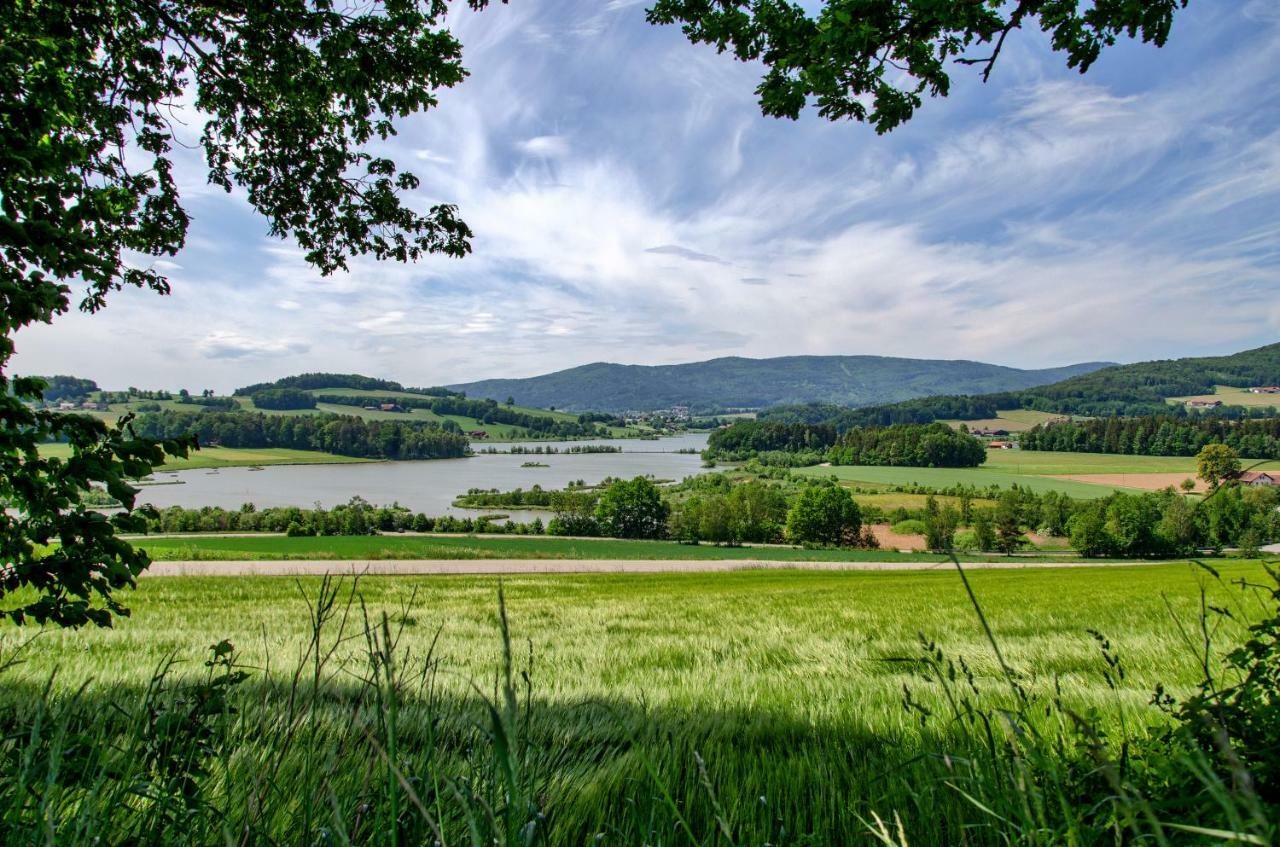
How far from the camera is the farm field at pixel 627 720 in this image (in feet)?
6.15

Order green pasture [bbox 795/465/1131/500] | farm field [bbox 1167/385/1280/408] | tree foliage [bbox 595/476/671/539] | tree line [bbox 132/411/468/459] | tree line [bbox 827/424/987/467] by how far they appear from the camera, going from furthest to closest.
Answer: farm field [bbox 1167/385/1280/408], tree line [bbox 827/424/987/467], tree line [bbox 132/411/468/459], green pasture [bbox 795/465/1131/500], tree foliage [bbox 595/476/671/539]

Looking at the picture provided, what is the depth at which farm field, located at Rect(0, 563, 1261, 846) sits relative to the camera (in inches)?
73.7

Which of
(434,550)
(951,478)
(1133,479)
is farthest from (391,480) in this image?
(1133,479)

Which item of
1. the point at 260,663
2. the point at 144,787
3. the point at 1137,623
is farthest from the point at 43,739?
the point at 1137,623

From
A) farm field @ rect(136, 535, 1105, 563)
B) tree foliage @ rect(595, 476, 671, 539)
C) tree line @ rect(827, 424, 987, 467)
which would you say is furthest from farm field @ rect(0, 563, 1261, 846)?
tree line @ rect(827, 424, 987, 467)

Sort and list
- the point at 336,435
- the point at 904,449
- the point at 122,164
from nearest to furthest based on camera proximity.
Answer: the point at 122,164 → the point at 904,449 → the point at 336,435

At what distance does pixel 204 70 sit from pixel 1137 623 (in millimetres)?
14588

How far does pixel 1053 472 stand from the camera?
128 m

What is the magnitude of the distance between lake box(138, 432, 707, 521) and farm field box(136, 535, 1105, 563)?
30.5 m

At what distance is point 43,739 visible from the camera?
2.23m

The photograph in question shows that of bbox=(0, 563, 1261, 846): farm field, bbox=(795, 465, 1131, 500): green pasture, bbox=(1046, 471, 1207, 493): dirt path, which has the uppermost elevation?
bbox=(0, 563, 1261, 846): farm field

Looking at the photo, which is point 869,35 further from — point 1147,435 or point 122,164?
point 1147,435

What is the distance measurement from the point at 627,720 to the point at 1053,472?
151 m

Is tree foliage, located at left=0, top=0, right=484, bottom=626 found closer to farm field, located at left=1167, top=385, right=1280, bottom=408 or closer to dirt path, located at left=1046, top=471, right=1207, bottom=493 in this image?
dirt path, located at left=1046, top=471, right=1207, bottom=493
